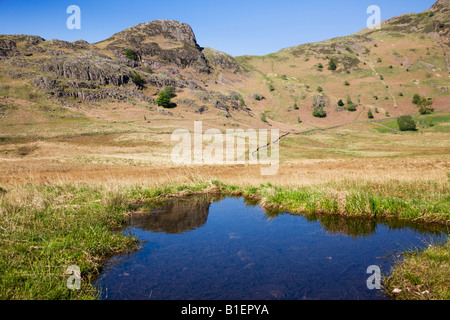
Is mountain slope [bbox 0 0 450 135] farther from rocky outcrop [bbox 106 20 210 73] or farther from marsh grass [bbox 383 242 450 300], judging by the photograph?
marsh grass [bbox 383 242 450 300]

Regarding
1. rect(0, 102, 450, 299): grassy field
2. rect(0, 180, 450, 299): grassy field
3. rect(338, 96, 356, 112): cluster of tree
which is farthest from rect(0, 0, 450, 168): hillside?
rect(0, 180, 450, 299): grassy field

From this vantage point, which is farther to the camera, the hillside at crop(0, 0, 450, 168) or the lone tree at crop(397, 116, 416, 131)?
the lone tree at crop(397, 116, 416, 131)

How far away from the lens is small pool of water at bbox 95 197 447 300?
7117mm

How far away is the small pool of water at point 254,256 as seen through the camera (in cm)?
712

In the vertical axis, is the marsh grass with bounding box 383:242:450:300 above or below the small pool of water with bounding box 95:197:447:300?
→ above

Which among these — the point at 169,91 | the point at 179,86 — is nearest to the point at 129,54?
the point at 179,86

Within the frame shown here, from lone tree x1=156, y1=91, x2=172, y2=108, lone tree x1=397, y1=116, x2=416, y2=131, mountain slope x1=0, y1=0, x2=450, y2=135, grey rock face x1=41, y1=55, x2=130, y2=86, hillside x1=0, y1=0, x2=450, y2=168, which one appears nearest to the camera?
hillside x1=0, y1=0, x2=450, y2=168

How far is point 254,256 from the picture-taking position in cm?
916

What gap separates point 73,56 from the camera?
95.2 meters

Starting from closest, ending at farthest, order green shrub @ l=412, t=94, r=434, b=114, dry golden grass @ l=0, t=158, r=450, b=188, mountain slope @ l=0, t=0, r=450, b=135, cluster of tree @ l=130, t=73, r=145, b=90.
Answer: dry golden grass @ l=0, t=158, r=450, b=188 < mountain slope @ l=0, t=0, r=450, b=135 < cluster of tree @ l=130, t=73, r=145, b=90 < green shrub @ l=412, t=94, r=434, b=114

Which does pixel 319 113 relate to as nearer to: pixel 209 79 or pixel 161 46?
pixel 209 79

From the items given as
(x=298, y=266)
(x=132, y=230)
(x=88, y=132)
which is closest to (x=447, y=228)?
(x=298, y=266)
